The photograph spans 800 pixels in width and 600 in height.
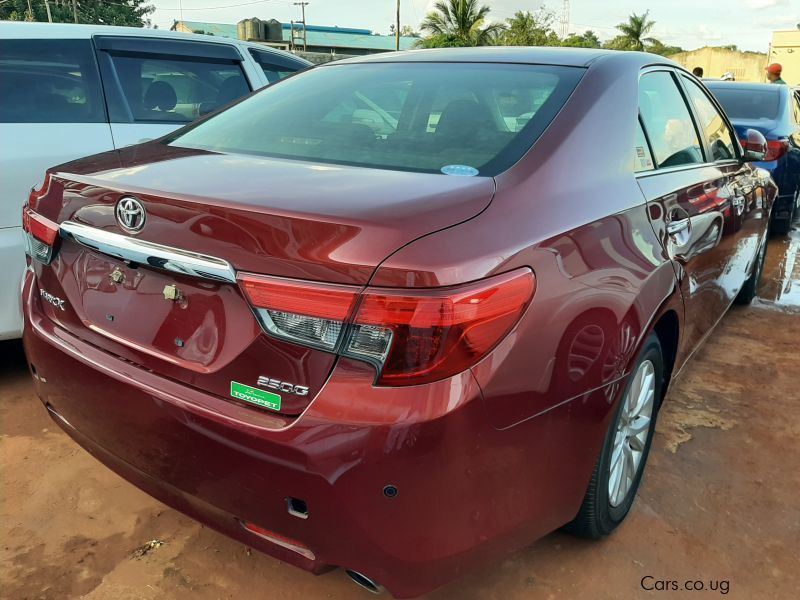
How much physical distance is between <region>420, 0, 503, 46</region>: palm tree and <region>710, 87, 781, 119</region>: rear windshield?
2701cm

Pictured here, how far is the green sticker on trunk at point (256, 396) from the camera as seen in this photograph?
1.46 meters

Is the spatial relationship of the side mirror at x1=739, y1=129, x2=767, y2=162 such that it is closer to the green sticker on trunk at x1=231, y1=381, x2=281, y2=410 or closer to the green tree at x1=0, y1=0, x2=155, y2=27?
the green sticker on trunk at x1=231, y1=381, x2=281, y2=410

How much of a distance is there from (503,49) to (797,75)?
21880mm

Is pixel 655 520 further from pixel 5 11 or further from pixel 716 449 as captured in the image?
pixel 5 11

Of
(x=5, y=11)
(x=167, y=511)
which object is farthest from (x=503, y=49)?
(x=5, y=11)

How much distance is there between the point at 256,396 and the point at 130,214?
551 mm

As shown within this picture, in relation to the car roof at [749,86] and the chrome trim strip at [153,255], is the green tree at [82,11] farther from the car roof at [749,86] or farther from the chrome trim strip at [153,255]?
the chrome trim strip at [153,255]

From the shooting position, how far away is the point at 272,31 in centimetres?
770

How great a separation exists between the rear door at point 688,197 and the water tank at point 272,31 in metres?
5.73

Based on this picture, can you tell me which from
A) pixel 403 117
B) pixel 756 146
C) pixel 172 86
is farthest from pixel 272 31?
pixel 403 117

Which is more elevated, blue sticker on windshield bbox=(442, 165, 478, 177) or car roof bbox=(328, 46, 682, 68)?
car roof bbox=(328, 46, 682, 68)

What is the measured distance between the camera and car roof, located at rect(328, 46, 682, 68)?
2297mm

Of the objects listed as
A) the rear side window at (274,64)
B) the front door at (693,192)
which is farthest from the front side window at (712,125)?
the rear side window at (274,64)

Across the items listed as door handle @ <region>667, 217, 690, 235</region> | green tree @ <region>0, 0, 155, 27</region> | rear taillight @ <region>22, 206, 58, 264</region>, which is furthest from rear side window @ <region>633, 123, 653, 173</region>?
green tree @ <region>0, 0, 155, 27</region>
